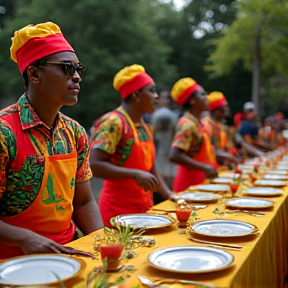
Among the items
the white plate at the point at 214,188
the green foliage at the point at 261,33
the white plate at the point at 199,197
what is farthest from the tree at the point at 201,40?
the white plate at the point at 199,197

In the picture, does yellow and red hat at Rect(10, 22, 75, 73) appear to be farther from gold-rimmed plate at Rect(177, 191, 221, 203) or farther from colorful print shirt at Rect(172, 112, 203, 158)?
colorful print shirt at Rect(172, 112, 203, 158)

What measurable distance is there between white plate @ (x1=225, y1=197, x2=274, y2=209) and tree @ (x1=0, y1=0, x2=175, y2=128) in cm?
1299

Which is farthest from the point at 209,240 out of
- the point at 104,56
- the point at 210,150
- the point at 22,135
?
the point at 104,56

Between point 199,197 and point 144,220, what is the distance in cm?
101

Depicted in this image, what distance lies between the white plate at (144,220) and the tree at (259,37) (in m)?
14.8

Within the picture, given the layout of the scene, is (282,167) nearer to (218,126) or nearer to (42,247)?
(218,126)

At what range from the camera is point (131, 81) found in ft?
14.0

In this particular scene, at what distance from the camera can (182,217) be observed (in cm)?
279

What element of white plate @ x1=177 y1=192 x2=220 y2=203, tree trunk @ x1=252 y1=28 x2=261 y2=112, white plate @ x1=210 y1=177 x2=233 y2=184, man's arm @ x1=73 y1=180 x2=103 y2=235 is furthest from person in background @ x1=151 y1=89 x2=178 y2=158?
tree trunk @ x1=252 y1=28 x2=261 y2=112

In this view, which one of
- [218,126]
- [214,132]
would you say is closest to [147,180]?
[214,132]

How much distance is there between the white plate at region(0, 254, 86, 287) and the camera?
69.3 inches

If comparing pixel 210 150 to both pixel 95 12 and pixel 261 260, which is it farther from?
pixel 95 12

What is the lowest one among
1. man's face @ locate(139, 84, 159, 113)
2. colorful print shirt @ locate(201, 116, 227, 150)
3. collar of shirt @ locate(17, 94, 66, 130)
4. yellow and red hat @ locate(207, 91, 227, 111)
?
collar of shirt @ locate(17, 94, 66, 130)

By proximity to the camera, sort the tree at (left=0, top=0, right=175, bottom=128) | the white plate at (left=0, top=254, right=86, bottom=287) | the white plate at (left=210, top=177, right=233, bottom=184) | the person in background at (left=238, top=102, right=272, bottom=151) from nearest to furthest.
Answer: the white plate at (left=0, top=254, right=86, bottom=287) < the white plate at (left=210, top=177, right=233, bottom=184) < the person in background at (left=238, top=102, right=272, bottom=151) < the tree at (left=0, top=0, right=175, bottom=128)
